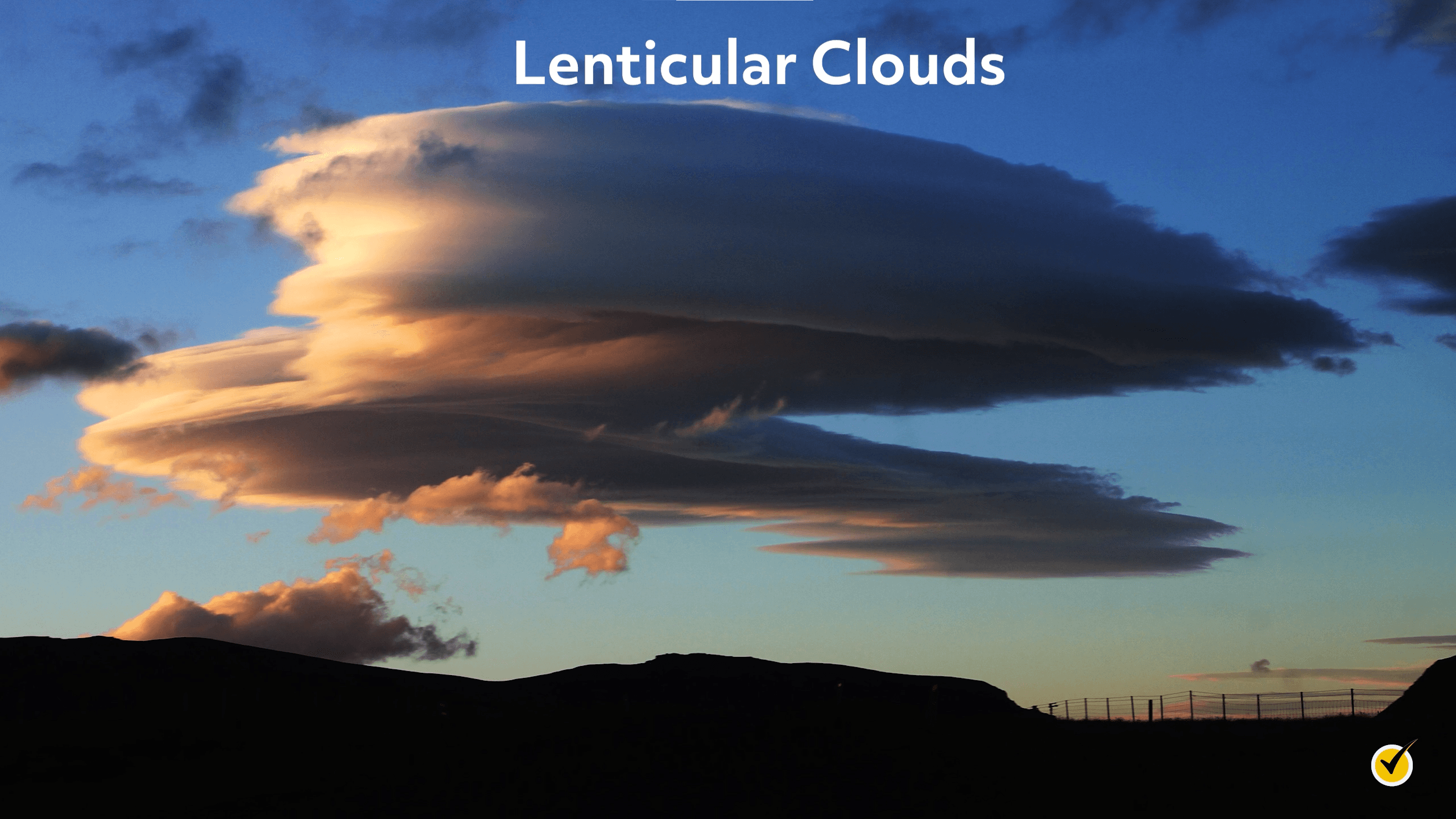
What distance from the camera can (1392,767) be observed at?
50.0 m

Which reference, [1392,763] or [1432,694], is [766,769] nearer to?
[1392,763]

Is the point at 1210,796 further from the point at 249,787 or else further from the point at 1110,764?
the point at 249,787

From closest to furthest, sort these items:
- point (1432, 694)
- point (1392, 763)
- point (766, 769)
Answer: point (1392, 763) → point (766, 769) → point (1432, 694)

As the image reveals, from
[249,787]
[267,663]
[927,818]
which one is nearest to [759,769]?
[927,818]

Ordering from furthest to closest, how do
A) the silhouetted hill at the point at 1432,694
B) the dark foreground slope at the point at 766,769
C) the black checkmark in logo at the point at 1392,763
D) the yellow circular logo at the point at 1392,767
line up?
the silhouetted hill at the point at 1432,694, the dark foreground slope at the point at 766,769, the black checkmark in logo at the point at 1392,763, the yellow circular logo at the point at 1392,767

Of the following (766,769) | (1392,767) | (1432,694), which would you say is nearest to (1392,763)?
(1392,767)

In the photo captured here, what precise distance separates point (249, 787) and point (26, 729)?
48.7m

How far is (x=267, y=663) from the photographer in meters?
174

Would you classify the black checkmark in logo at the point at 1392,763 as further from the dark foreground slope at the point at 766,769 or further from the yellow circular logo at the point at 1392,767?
the dark foreground slope at the point at 766,769

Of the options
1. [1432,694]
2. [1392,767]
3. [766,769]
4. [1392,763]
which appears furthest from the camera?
[1432,694]

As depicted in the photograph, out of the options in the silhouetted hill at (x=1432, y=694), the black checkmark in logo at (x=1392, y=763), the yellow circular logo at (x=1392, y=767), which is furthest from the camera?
the silhouetted hill at (x=1432, y=694)

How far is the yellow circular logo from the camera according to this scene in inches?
1937

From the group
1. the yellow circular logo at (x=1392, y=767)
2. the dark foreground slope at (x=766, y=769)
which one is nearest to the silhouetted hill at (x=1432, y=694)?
the dark foreground slope at (x=766, y=769)

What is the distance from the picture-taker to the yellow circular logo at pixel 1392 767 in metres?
49.2
